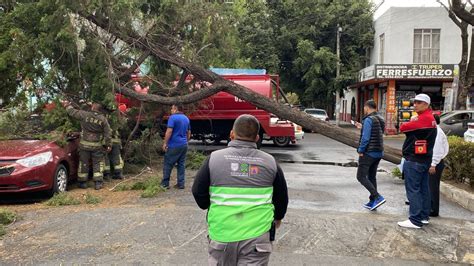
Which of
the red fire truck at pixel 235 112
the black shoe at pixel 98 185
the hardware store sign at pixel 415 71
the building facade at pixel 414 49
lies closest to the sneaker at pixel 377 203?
the black shoe at pixel 98 185

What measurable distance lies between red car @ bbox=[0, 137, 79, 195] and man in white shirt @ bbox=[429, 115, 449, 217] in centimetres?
594

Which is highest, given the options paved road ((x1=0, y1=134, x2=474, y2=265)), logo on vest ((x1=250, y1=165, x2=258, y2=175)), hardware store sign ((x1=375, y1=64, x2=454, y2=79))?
hardware store sign ((x1=375, y1=64, x2=454, y2=79))

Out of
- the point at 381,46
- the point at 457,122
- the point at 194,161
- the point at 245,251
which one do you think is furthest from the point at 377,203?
the point at 381,46

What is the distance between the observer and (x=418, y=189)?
6082 millimetres

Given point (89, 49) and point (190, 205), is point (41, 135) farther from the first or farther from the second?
point (190, 205)

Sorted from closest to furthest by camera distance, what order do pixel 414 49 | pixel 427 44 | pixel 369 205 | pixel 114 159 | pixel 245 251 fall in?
1. pixel 245 251
2. pixel 369 205
3. pixel 114 159
4. pixel 427 44
5. pixel 414 49

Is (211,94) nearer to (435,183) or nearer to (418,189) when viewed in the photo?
(435,183)

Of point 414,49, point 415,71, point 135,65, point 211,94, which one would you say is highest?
point 414,49

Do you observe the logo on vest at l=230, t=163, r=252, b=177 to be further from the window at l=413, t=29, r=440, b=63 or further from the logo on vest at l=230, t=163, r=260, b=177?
the window at l=413, t=29, r=440, b=63

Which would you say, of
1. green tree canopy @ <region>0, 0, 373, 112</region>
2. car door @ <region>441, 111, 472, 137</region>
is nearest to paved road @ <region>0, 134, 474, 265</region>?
green tree canopy @ <region>0, 0, 373, 112</region>

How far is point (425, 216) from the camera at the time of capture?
618cm

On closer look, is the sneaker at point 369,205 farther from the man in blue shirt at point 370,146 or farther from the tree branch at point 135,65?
the tree branch at point 135,65

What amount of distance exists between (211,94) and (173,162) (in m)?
2.74

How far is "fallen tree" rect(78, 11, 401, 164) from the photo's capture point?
1048cm
